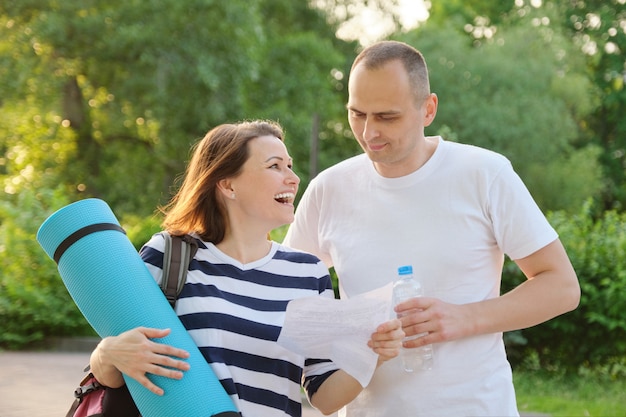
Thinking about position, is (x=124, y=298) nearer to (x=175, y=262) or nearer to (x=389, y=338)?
(x=175, y=262)

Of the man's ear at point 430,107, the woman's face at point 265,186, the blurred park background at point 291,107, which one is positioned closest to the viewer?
the woman's face at point 265,186

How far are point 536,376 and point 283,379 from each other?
24.4ft

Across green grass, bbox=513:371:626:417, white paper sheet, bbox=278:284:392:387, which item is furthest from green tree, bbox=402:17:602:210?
white paper sheet, bbox=278:284:392:387

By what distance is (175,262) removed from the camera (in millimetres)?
3051

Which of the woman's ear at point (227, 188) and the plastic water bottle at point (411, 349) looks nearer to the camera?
the plastic water bottle at point (411, 349)

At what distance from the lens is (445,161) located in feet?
10.7

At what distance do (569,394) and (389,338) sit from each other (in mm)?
6772

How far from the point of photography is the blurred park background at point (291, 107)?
10.7m

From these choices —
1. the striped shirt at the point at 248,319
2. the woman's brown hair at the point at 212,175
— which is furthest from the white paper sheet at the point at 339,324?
the woman's brown hair at the point at 212,175

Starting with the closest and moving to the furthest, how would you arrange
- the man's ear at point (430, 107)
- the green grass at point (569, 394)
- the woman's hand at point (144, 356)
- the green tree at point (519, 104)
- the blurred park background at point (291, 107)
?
the woman's hand at point (144, 356) → the man's ear at point (430, 107) → the green grass at point (569, 394) → the blurred park background at point (291, 107) → the green tree at point (519, 104)

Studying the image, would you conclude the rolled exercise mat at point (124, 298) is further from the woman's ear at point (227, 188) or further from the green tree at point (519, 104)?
the green tree at point (519, 104)

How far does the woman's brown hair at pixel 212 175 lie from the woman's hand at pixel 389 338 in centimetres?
72

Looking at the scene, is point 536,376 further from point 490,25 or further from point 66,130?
point 490,25

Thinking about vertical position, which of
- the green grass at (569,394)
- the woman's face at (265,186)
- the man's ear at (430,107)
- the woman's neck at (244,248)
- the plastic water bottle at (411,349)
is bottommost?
the green grass at (569,394)
